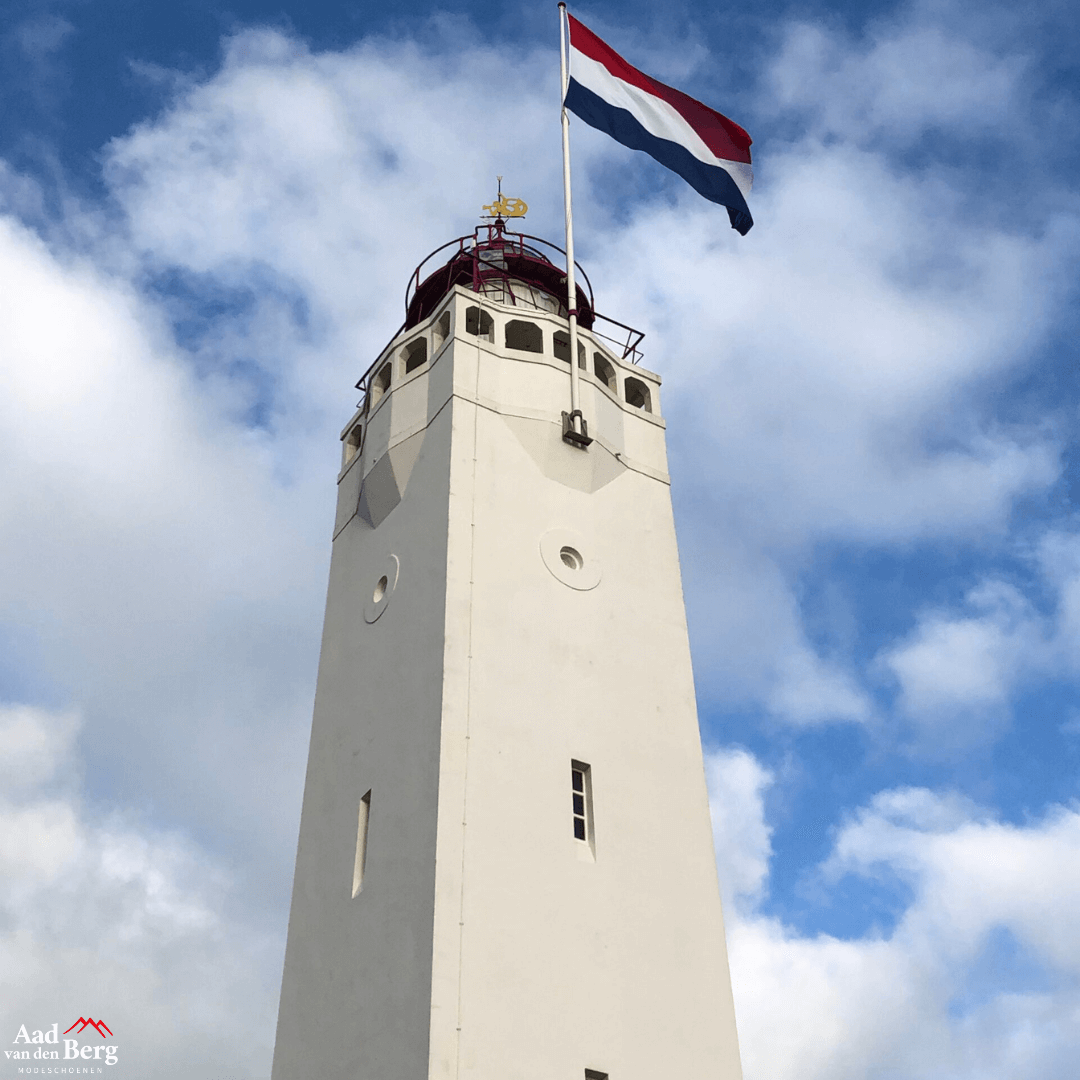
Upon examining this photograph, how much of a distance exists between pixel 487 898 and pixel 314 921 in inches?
214

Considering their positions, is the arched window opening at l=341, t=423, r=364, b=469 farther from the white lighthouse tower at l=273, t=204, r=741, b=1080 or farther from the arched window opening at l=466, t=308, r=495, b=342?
the arched window opening at l=466, t=308, r=495, b=342

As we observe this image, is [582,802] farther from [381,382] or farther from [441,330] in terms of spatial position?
[381,382]

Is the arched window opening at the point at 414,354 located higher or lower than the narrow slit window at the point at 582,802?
higher

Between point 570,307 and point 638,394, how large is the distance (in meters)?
3.49

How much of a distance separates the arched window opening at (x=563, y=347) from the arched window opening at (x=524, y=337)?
1.49 feet

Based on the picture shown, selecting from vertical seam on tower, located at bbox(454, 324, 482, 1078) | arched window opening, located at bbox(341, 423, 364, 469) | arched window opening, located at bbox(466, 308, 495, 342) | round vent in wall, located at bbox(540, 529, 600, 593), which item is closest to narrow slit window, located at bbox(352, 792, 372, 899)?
vertical seam on tower, located at bbox(454, 324, 482, 1078)

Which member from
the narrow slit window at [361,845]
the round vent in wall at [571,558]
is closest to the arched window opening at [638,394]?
the round vent in wall at [571,558]

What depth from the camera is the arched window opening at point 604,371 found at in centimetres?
3166

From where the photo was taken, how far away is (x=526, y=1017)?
782 inches

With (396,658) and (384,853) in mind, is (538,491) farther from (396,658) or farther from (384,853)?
(384,853)

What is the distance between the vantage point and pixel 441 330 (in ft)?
98.5

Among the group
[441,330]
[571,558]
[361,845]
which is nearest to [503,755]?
[361,845]

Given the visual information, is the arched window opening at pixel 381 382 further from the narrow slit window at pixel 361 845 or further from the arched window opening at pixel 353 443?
the narrow slit window at pixel 361 845

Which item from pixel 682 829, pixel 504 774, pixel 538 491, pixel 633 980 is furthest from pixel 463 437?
pixel 633 980
